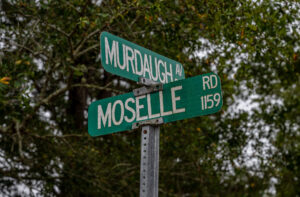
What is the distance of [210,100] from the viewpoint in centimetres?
248

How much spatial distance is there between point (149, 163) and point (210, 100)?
511 millimetres

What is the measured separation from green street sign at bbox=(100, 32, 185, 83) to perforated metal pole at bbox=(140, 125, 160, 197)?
14.8 inches

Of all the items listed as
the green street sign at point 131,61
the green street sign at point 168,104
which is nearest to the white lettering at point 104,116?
the green street sign at point 168,104

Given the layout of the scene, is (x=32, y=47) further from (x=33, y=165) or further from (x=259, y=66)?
(x=259, y=66)

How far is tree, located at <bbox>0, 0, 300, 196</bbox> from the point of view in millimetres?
5355

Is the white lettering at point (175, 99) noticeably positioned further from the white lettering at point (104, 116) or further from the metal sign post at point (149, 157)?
the white lettering at point (104, 116)

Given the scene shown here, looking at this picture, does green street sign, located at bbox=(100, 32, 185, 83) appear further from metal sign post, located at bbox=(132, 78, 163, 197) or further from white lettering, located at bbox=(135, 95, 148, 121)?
metal sign post, located at bbox=(132, 78, 163, 197)

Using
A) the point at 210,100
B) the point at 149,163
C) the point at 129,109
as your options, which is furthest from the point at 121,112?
the point at 210,100

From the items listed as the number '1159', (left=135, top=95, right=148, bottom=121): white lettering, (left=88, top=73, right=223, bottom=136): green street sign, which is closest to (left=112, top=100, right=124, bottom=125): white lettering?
(left=88, top=73, right=223, bottom=136): green street sign

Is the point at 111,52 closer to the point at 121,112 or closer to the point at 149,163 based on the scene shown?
the point at 121,112

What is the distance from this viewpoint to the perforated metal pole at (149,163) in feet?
7.74

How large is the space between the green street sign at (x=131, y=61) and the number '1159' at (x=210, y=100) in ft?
1.35

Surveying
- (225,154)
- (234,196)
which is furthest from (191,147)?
(234,196)

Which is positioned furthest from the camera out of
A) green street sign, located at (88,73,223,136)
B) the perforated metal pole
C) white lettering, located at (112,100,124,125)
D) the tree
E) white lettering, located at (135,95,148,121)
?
the tree
